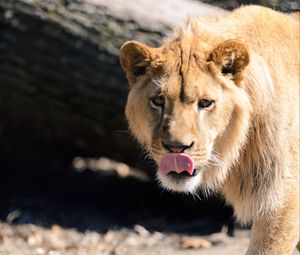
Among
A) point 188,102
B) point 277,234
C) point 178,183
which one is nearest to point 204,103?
point 188,102

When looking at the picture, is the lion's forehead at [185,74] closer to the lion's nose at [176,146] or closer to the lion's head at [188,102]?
the lion's head at [188,102]

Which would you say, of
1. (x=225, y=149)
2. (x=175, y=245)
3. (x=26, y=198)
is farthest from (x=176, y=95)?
(x=26, y=198)

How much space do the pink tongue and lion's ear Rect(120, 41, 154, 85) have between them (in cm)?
47

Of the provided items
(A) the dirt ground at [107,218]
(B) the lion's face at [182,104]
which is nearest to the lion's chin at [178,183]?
(B) the lion's face at [182,104]

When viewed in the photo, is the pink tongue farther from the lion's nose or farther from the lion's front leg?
the lion's front leg

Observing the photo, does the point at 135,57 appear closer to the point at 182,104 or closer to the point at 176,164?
the point at 182,104

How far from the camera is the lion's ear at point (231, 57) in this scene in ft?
12.3

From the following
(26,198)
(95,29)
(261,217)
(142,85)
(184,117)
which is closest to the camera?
(184,117)

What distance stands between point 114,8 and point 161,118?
77.0 inches

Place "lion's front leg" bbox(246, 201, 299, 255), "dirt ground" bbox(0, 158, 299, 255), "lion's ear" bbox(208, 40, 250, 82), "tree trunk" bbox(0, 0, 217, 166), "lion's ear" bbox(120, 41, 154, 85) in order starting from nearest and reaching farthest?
"lion's ear" bbox(208, 40, 250, 82) < "lion's ear" bbox(120, 41, 154, 85) < "lion's front leg" bbox(246, 201, 299, 255) < "tree trunk" bbox(0, 0, 217, 166) < "dirt ground" bbox(0, 158, 299, 255)

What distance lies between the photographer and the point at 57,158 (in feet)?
21.5

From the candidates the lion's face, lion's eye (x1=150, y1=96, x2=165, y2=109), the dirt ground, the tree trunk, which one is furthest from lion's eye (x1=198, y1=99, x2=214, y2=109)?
the dirt ground

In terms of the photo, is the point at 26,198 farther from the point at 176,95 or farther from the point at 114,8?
the point at 176,95

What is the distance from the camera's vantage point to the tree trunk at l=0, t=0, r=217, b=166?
5.52 metres
